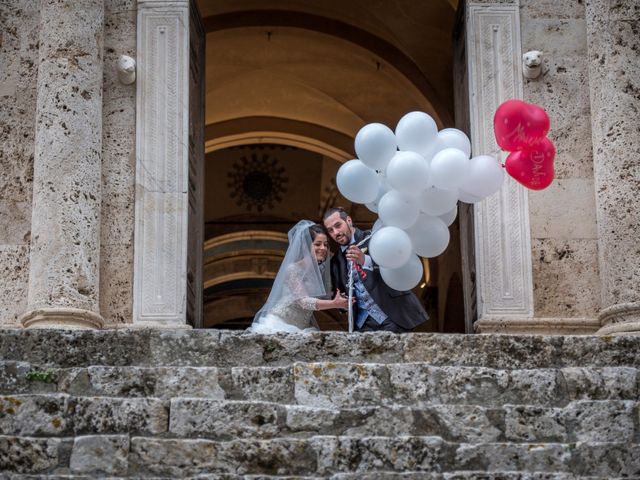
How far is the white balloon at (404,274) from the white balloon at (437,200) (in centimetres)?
37

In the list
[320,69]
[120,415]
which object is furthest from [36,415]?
[320,69]

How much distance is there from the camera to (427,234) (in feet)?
34.2

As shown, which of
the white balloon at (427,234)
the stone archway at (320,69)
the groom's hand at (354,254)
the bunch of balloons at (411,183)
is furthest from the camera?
the stone archway at (320,69)

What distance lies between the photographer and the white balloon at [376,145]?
10266mm

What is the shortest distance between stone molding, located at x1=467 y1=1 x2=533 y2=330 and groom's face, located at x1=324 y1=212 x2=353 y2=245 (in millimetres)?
1617

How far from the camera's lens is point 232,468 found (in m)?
7.64

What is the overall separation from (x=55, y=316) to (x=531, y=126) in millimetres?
4045

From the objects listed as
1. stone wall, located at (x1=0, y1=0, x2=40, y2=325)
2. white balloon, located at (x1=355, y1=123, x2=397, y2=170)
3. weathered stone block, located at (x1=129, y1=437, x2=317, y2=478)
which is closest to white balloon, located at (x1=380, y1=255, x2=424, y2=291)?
white balloon, located at (x1=355, y1=123, x2=397, y2=170)

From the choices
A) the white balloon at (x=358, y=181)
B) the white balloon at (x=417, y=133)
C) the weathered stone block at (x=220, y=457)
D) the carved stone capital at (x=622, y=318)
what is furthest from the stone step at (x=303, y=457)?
the carved stone capital at (x=622, y=318)

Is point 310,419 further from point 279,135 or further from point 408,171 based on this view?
point 279,135

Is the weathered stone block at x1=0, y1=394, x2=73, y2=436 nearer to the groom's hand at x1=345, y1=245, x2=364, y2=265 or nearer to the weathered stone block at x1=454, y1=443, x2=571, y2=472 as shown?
the weathered stone block at x1=454, y1=443, x2=571, y2=472

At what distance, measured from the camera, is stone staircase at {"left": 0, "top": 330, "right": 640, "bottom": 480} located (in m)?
7.68

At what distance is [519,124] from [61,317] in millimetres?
3952

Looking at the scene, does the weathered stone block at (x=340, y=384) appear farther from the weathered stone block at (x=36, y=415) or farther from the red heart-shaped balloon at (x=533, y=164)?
the red heart-shaped balloon at (x=533, y=164)
